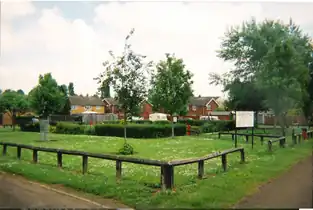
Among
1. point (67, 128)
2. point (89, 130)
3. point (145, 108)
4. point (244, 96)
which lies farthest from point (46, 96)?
point (89, 130)

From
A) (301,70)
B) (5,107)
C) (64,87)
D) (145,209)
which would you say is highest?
(301,70)

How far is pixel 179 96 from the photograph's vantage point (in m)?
9.77

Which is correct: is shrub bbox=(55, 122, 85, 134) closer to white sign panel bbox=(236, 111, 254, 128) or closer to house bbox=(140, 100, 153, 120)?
house bbox=(140, 100, 153, 120)

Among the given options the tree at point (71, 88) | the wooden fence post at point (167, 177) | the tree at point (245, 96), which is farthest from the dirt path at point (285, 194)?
the tree at point (71, 88)

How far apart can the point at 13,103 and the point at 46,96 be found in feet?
2.78

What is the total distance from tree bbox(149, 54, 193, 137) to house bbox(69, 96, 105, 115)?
1996 mm

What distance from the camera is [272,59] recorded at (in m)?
8.86

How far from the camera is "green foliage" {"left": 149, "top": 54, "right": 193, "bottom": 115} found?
9312 millimetres

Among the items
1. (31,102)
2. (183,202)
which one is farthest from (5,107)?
(183,202)

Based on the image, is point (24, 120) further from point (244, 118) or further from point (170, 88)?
point (244, 118)

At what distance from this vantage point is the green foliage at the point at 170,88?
30.6 ft

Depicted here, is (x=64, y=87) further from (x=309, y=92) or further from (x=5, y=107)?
(x=309, y=92)

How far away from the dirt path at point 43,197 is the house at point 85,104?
2894 millimetres

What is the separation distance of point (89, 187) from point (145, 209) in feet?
5.06
